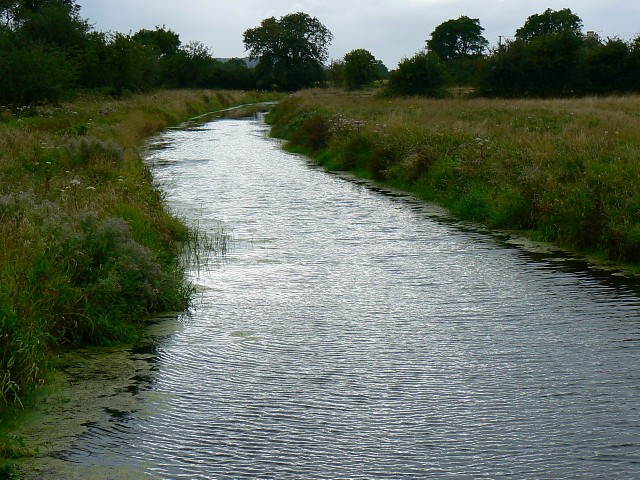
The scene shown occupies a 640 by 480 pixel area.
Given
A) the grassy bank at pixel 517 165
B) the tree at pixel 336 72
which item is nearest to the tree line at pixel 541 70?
→ the grassy bank at pixel 517 165

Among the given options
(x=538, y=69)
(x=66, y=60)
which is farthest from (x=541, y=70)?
(x=66, y=60)

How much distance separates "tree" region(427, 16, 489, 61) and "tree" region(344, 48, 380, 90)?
38639 millimetres

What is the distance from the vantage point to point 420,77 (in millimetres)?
45531

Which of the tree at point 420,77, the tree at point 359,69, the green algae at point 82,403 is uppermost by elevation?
the tree at point 359,69

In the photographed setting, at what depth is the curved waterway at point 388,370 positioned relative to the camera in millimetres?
5445

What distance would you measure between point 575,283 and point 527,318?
5.87 feet

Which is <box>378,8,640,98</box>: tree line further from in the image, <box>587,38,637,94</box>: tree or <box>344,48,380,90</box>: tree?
<box>344,48,380,90</box>: tree

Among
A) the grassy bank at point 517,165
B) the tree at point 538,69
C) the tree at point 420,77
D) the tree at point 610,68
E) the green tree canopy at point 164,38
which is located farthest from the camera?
the green tree canopy at point 164,38

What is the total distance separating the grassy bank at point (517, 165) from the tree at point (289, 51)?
7279 centimetres

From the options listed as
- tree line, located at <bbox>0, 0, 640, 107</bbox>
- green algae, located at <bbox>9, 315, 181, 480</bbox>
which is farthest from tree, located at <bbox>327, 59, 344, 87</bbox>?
green algae, located at <bbox>9, 315, 181, 480</bbox>

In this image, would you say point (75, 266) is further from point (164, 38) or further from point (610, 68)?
point (164, 38)

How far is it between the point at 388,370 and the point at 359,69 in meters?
55.7

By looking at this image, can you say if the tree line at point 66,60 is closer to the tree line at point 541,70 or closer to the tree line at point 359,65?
the tree line at point 359,65

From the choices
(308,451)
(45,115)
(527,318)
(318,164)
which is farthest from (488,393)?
(45,115)
